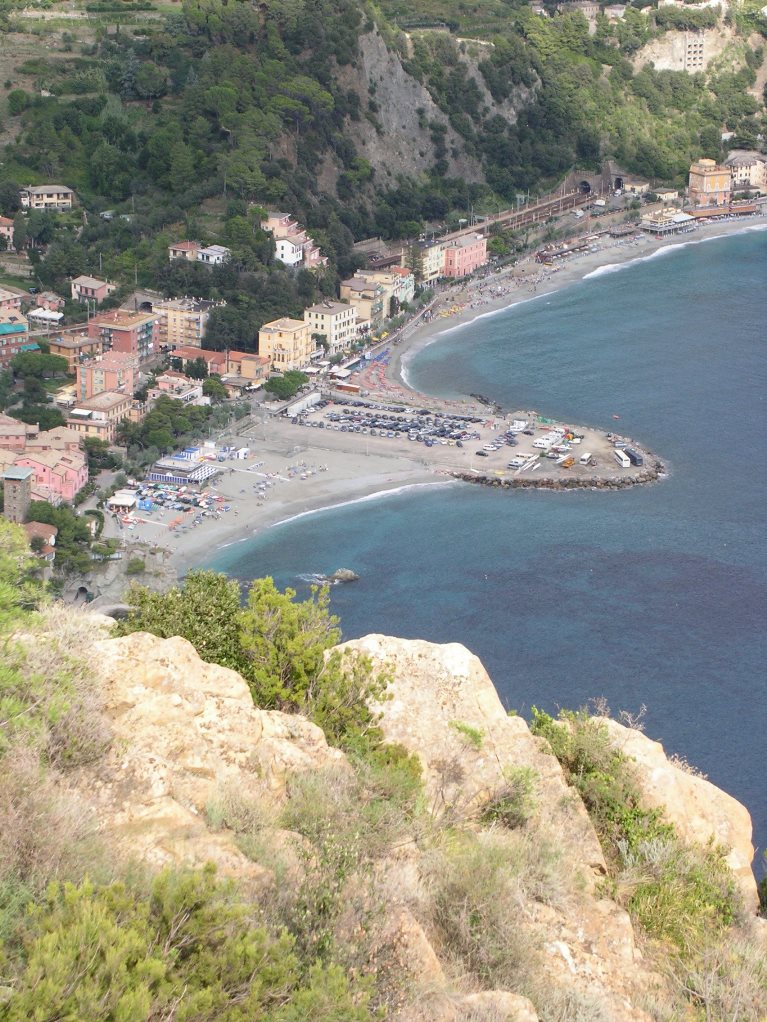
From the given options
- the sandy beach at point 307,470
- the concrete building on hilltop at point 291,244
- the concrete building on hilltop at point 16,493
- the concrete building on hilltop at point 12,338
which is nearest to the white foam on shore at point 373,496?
the sandy beach at point 307,470

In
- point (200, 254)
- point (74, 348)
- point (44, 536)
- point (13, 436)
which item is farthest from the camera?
point (200, 254)

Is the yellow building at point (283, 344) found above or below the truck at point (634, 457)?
above

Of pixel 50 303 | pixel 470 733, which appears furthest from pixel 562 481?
pixel 470 733

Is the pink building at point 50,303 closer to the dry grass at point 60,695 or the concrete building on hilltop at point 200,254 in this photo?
the concrete building on hilltop at point 200,254

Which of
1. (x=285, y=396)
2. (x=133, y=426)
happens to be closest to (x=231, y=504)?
(x=133, y=426)

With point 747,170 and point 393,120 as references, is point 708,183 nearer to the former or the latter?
point 747,170

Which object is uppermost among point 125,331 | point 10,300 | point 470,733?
point 470,733

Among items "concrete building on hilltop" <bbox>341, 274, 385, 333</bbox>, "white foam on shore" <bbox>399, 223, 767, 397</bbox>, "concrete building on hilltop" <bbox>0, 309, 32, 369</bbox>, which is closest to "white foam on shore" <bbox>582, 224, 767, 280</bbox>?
"white foam on shore" <bbox>399, 223, 767, 397</bbox>
